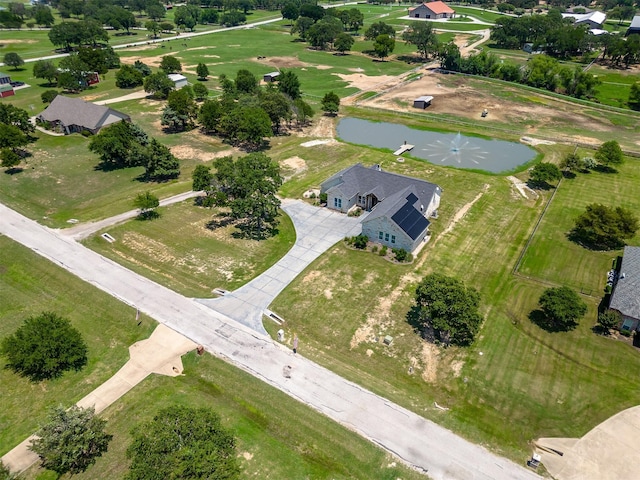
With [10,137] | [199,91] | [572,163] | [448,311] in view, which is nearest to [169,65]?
[199,91]

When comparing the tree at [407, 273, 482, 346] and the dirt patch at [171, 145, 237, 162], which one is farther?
the dirt patch at [171, 145, 237, 162]

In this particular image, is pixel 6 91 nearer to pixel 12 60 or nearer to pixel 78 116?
pixel 12 60

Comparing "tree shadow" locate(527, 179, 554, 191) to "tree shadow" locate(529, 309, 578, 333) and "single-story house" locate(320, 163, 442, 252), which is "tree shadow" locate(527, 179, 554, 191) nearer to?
"single-story house" locate(320, 163, 442, 252)

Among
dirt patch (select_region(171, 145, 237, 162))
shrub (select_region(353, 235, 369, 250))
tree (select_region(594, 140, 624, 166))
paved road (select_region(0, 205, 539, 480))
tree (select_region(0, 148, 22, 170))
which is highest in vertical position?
tree (select_region(0, 148, 22, 170))

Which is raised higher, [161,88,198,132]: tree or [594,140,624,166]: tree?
[161,88,198,132]: tree

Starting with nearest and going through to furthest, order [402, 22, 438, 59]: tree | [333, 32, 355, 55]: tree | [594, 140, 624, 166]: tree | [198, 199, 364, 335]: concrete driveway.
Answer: [198, 199, 364, 335]: concrete driveway, [594, 140, 624, 166]: tree, [402, 22, 438, 59]: tree, [333, 32, 355, 55]: tree

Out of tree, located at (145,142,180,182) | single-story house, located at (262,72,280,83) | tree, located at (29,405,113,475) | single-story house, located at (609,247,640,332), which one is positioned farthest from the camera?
single-story house, located at (262,72,280,83)

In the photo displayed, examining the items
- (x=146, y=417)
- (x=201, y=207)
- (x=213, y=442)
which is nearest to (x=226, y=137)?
(x=201, y=207)

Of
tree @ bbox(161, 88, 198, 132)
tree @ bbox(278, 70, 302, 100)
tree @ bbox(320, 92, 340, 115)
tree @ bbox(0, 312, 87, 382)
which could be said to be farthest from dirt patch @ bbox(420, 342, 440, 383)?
tree @ bbox(278, 70, 302, 100)
